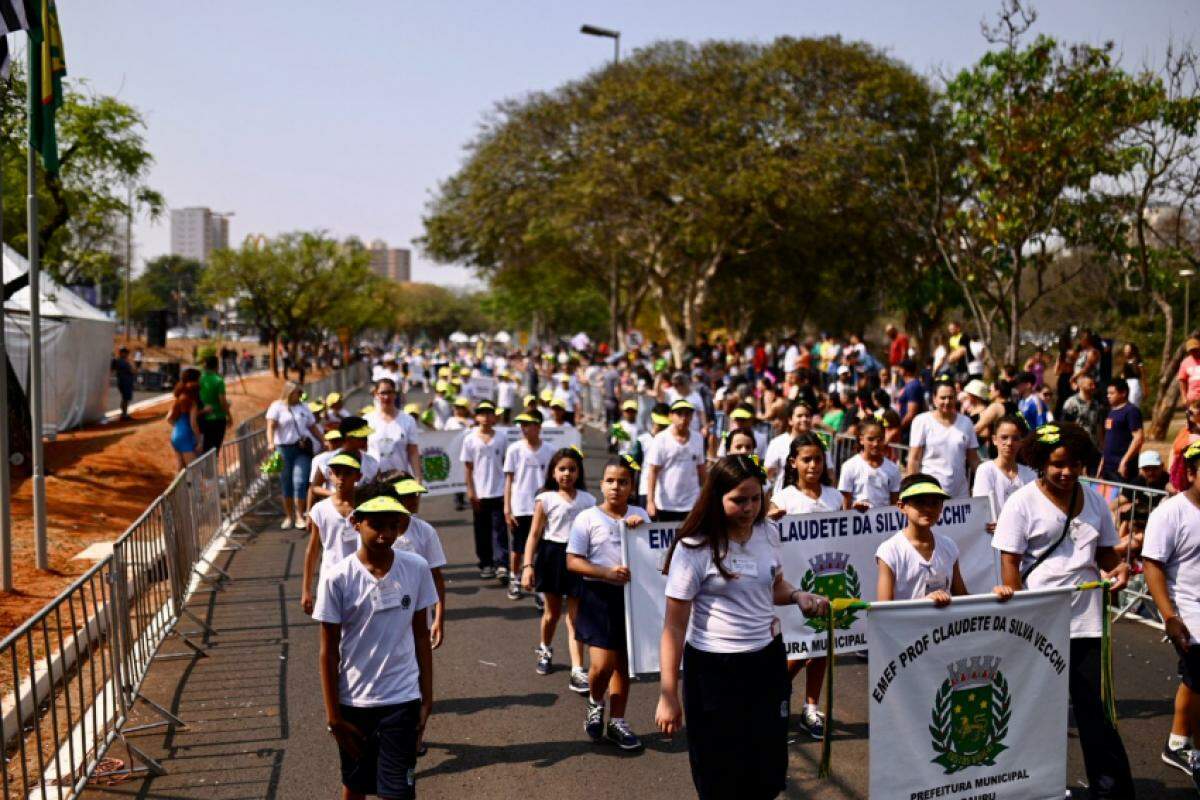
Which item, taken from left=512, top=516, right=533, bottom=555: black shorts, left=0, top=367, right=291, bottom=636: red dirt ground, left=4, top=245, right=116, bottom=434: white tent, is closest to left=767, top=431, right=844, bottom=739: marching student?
left=512, top=516, right=533, bottom=555: black shorts

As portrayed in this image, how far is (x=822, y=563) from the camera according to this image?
6.95m

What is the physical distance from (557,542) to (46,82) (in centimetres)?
719

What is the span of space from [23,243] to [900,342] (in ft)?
57.6

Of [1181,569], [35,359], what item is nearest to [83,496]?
[35,359]

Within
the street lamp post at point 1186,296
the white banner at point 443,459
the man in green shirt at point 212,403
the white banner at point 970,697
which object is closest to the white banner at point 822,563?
the white banner at point 970,697

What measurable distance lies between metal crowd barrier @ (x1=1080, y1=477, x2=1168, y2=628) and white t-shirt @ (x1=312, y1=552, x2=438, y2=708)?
20.7ft

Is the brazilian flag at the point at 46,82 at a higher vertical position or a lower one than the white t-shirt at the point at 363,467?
higher

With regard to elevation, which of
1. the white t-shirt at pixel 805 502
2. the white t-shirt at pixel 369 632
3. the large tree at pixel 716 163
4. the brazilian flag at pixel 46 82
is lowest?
→ the white t-shirt at pixel 369 632

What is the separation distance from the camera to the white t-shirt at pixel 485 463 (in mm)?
10414

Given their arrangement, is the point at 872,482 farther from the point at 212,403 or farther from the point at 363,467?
the point at 212,403

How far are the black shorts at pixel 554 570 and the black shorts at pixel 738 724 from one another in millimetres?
3225

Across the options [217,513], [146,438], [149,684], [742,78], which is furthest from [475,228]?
[149,684]

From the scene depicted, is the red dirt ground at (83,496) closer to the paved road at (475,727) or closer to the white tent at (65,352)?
the white tent at (65,352)

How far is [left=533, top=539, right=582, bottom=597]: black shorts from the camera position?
756cm
